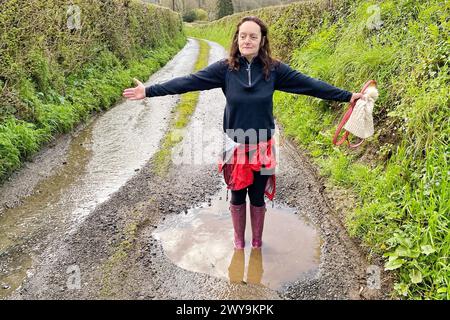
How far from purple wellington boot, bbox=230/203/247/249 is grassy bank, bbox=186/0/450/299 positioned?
1148mm

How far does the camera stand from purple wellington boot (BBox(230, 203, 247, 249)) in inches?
153

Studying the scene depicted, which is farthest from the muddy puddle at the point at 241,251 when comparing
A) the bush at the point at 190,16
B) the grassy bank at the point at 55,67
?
the bush at the point at 190,16

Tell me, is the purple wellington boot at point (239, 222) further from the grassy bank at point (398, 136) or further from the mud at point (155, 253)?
→ the grassy bank at point (398, 136)

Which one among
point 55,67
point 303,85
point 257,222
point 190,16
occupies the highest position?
point 303,85

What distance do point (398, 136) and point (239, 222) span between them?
7.08 ft

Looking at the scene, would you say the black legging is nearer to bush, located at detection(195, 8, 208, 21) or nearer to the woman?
the woman

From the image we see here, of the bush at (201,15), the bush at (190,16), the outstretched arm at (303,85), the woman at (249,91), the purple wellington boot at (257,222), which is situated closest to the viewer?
the woman at (249,91)

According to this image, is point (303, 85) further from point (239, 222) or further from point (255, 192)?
point (239, 222)

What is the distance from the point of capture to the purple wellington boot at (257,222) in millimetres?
3879

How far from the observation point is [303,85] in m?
3.44

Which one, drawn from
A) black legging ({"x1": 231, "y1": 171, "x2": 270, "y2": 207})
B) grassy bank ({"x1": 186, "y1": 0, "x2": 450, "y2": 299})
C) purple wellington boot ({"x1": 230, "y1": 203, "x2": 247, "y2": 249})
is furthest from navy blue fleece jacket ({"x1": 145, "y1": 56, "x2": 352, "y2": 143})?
grassy bank ({"x1": 186, "y1": 0, "x2": 450, "y2": 299})

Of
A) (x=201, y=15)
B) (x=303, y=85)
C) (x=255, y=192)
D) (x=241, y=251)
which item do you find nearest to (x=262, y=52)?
(x=303, y=85)
